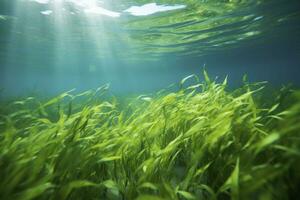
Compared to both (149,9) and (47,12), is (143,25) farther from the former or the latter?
(47,12)

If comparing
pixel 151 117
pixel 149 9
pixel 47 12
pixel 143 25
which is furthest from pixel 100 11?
pixel 151 117

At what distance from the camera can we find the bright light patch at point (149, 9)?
1284 cm

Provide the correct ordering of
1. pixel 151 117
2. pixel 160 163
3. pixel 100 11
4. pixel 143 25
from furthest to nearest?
pixel 143 25, pixel 100 11, pixel 151 117, pixel 160 163

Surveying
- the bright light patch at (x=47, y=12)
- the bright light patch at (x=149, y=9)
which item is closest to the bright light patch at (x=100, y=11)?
the bright light patch at (x=149, y=9)


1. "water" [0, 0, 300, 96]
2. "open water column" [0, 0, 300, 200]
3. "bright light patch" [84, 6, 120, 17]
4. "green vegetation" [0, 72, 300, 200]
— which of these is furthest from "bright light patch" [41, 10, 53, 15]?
"green vegetation" [0, 72, 300, 200]

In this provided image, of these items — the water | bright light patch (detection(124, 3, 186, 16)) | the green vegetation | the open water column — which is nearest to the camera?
the green vegetation

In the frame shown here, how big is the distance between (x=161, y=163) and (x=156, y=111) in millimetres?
1533

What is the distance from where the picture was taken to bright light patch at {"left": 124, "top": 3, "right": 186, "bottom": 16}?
42.1ft

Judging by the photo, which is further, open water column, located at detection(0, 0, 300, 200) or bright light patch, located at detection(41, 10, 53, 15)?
bright light patch, located at detection(41, 10, 53, 15)

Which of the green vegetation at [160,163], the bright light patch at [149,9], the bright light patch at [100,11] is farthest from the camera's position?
the bright light patch at [100,11]

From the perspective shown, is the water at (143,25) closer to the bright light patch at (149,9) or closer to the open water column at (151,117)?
the bright light patch at (149,9)

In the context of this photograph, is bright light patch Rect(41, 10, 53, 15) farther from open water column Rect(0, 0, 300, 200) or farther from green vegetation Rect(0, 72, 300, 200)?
green vegetation Rect(0, 72, 300, 200)

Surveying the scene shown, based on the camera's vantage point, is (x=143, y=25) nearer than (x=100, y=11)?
No

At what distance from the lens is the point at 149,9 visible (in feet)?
43.9
